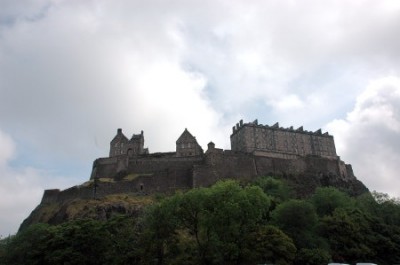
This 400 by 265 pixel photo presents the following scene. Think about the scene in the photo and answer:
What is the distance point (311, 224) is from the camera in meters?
52.1

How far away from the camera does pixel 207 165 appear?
81625 mm

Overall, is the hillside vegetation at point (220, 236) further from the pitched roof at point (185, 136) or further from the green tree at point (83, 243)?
the pitched roof at point (185, 136)

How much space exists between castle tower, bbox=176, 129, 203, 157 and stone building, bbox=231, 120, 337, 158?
1233 centimetres

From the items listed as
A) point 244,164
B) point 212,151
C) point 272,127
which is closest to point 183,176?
point 212,151

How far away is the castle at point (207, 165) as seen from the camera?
78.8 meters

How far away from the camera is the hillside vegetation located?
41.4 metres

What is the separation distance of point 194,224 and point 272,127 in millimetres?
63743

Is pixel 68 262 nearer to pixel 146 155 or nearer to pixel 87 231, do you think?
pixel 87 231

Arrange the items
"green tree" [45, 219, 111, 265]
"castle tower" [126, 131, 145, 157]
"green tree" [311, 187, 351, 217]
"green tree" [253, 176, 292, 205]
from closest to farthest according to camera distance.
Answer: "green tree" [45, 219, 111, 265], "green tree" [311, 187, 351, 217], "green tree" [253, 176, 292, 205], "castle tower" [126, 131, 145, 157]

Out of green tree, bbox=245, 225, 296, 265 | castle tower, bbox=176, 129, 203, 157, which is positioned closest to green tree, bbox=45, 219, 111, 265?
green tree, bbox=245, 225, 296, 265

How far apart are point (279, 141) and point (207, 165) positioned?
89.5 ft

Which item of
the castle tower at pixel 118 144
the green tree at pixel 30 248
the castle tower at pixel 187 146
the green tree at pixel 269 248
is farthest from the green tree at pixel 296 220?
the castle tower at pixel 118 144

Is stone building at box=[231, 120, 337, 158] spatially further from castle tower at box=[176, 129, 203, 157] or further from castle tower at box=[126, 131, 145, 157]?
Answer: castle tower at box=[126, 131, 145, 157]

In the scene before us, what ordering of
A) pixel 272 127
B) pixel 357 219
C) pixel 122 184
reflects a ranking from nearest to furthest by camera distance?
pixel 357 219, pixel 122 184, pixel 272 127
